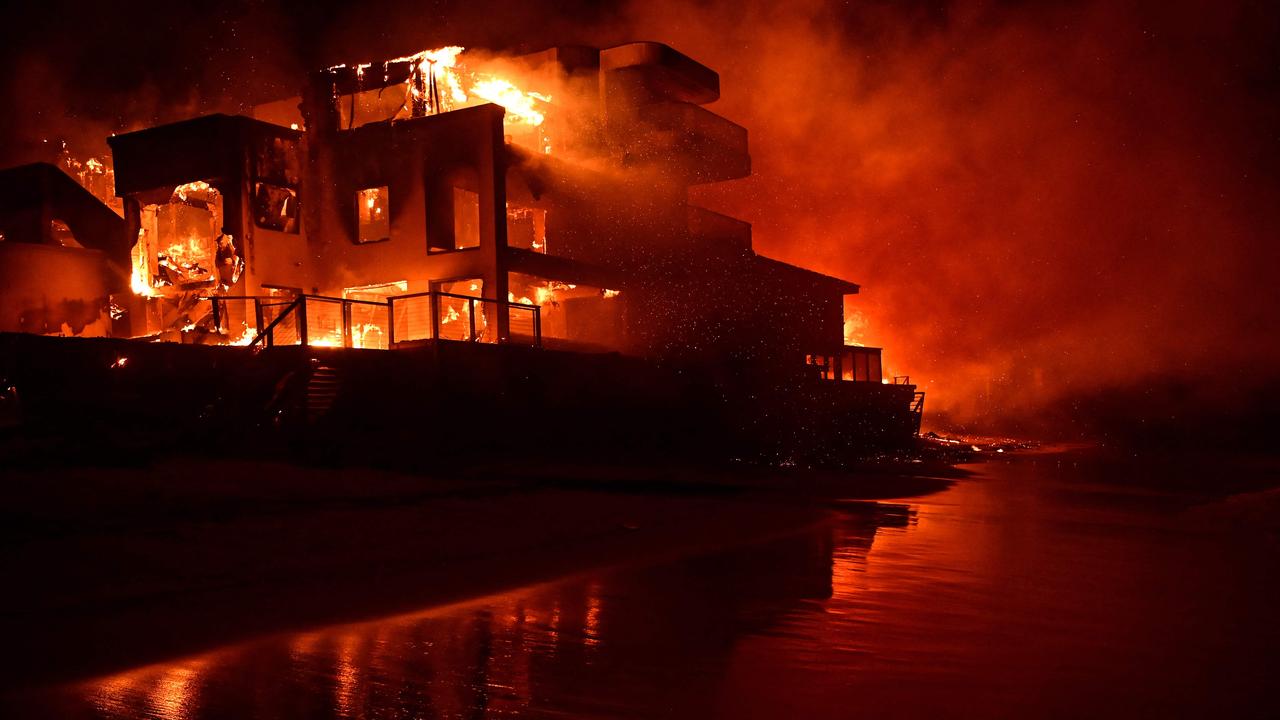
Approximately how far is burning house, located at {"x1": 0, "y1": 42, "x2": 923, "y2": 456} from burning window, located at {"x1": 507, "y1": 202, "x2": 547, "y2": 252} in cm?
7

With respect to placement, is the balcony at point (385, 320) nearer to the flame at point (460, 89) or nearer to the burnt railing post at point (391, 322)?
the burnt railing post at point (391, 322)

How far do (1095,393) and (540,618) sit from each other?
7726cm

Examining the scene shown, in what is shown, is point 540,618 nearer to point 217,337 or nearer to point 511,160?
point 217,337

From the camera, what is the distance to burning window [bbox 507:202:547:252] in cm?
2831

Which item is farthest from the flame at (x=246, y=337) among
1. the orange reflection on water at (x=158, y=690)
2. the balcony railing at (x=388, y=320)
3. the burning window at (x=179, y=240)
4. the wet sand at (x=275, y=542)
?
the orange reflection on water at (x=158, y=690)

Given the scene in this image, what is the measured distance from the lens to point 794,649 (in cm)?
632

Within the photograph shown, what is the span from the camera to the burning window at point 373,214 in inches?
1054

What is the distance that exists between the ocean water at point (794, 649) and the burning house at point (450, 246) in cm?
1200

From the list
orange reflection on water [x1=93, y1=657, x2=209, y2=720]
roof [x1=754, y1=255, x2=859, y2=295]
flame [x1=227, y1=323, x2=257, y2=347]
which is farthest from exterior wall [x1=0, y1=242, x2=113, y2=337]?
orange reflection on water [x1=93, y1=657, x2=209, y2=720]

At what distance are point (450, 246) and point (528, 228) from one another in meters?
4.24

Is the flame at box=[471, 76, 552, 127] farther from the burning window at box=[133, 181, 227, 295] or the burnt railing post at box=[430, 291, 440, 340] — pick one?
the burnt railing post at box=[430, 291, 440, 340]

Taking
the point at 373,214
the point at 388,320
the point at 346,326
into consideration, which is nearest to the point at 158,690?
the point at 346,326

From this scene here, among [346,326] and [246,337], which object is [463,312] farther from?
[246,337]

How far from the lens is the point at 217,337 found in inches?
865
